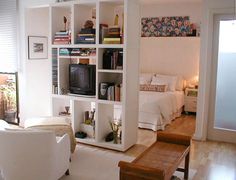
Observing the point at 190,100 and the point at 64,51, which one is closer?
the point at 64,51

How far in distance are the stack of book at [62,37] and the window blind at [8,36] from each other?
1208 mm

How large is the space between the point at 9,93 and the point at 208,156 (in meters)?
4.14

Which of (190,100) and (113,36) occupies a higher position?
(113,36)

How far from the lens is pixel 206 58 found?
15.9ft

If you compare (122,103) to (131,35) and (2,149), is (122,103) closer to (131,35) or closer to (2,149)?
(131,35)

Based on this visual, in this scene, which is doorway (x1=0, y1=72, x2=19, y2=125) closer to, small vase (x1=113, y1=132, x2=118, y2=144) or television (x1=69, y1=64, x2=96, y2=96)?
television (x1=69, y1=64, x2=96, y2=96)

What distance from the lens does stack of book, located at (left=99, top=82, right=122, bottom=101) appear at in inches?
171

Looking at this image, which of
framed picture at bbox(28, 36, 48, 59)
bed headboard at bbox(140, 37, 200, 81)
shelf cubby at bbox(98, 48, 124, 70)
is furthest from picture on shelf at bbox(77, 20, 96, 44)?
bed headboard at bbox(140, 37, 200, 81)

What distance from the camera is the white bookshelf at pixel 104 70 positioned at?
4238mm

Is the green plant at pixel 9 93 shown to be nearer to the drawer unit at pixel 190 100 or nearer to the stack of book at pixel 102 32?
the stack of book at pixel 102 32

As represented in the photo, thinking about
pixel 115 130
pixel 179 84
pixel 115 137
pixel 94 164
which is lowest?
pixel 94 164

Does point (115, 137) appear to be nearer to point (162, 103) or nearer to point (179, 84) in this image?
point (162, 103)

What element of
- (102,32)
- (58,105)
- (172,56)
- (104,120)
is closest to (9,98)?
(58,105)

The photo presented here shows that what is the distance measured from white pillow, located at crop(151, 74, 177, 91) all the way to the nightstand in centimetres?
42
